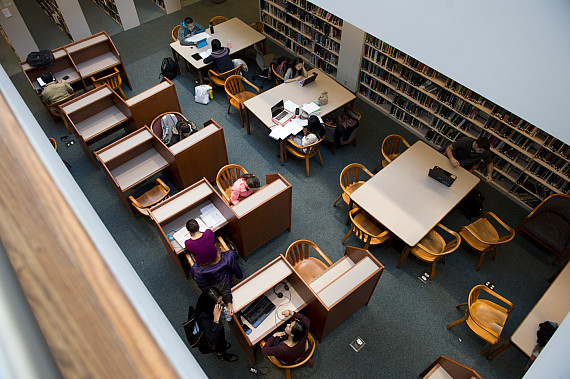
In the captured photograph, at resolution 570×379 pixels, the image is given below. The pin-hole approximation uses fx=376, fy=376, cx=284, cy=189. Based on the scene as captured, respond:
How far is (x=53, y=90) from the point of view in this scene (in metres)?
6.54

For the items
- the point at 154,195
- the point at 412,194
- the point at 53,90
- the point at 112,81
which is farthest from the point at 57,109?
the point at 412,194

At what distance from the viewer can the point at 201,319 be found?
398 centimetres

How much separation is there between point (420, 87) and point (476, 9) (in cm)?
307

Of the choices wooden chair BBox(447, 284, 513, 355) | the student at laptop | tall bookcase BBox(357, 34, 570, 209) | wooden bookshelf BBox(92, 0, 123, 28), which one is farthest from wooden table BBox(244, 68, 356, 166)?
wooden bookshelf BBox(92, 0, 123, 28)

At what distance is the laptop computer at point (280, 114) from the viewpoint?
6227 mm

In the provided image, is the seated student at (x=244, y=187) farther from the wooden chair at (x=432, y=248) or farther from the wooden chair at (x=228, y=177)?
the wooden chair at (x=432, y=248)

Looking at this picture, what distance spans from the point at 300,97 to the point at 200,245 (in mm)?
3435

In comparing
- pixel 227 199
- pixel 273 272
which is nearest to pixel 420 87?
pixel 227 199

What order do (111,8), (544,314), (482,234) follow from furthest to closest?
1. (111,8)
2. (482,234)
3. (544,314)

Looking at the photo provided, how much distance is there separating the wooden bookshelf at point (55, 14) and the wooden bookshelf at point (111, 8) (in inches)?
44.7

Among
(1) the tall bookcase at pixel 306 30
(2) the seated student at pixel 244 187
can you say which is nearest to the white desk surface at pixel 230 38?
(1) the tall bookcase at pixel 306 30

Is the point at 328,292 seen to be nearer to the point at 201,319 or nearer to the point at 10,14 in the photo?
the point at 201,319

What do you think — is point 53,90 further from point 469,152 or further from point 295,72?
point 469,152

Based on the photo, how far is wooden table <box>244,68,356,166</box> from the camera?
6.39 metres
